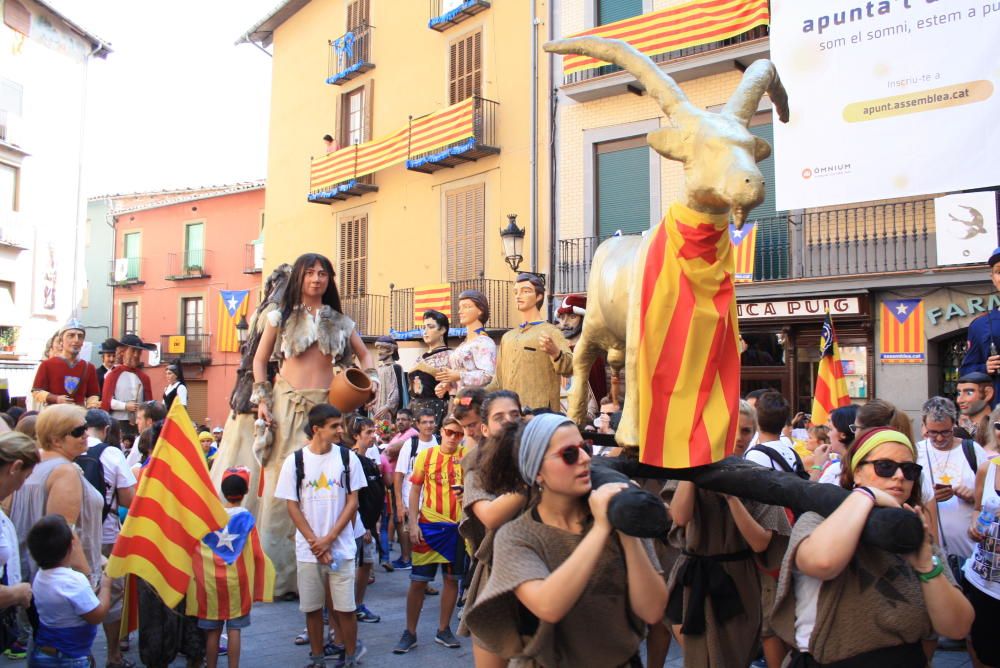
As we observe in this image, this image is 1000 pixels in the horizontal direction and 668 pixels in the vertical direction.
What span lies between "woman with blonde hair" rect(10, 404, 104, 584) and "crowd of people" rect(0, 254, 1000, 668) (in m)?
0.01

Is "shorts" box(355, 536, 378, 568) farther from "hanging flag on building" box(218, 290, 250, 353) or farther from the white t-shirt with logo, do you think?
"hanging flag on building" box(218, 290, 250, 353)

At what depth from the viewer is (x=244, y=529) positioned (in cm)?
520

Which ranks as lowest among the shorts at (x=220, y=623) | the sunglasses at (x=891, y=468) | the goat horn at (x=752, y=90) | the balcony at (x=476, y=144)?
the shorts at (x=220, y=623)

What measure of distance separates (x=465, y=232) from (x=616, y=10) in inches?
222

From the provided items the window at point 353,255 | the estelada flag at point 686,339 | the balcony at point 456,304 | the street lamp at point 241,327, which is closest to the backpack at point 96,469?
the estelada flag at point 686,339

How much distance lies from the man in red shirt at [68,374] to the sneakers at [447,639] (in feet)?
13.3

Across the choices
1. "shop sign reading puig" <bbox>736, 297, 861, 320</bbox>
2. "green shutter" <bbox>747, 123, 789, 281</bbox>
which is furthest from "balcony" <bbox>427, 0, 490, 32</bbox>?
"shop sign reading puig" <bbox>736, 297, 861, 320</bbox>

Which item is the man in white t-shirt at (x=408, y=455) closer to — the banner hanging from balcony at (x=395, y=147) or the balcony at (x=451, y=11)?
the banner hanging from balcony at (x=395, y=147)

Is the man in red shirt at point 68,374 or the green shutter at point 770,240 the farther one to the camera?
the green shutter at point 770,240

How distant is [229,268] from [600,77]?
59.6ft

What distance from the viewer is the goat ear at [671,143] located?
2.86 meters

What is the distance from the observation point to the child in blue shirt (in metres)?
4.05

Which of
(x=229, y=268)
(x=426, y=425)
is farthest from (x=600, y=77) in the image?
(x=229, y=268)

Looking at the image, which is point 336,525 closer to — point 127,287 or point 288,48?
point 288,48
